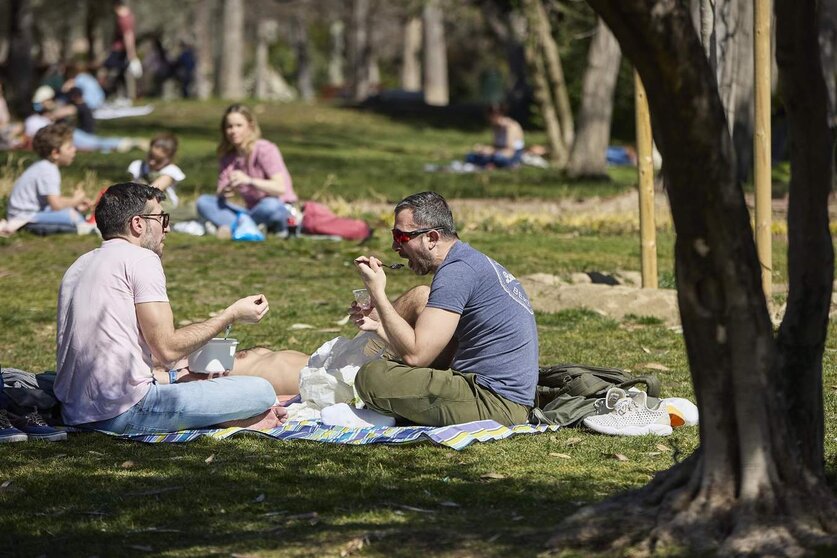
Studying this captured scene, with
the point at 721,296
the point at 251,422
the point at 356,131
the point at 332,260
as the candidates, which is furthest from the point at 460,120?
the point at 721,296

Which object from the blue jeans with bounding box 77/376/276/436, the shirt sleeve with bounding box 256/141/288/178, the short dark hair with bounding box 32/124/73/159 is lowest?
the blue jeans with bounding box 77/376/276/436

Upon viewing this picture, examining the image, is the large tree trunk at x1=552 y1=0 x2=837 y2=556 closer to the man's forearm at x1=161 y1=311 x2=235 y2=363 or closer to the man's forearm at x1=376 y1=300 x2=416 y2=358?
the man's forearm at x1=376 y1=300 x2=416 y2=358

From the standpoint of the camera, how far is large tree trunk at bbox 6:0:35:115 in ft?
85.5

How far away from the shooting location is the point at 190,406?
21.3 ft

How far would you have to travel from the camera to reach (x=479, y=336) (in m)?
6.56

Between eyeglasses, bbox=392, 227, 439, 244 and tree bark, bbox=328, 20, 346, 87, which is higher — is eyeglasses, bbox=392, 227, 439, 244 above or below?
below

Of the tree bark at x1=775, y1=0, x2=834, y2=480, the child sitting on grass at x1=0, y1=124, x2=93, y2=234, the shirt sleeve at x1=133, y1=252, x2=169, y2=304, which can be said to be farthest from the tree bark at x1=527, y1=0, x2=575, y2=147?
the tree bark at x1=775, y1=0, x2=834, y2=480

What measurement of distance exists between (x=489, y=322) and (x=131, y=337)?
5.36 ft

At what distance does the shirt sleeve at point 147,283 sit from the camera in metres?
6.34

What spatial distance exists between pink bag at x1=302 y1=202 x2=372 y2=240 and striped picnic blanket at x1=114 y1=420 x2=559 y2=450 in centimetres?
678

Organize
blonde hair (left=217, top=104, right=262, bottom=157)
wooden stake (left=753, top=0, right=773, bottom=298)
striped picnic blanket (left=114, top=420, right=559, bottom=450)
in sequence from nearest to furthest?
striped picnic blanket (left=114, top=420, right=559, bottom=450) → wooden stake (left=753, top=0, right=773, bottom=298) → blonde hair (left=217, top=104, right=262, bottom=157)

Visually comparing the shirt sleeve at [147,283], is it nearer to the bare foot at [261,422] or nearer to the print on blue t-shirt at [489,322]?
the bare foot at [261,422]

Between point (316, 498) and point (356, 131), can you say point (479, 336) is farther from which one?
point (356, 131)

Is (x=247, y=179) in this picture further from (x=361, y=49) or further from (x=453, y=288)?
(x=361, y=49)
